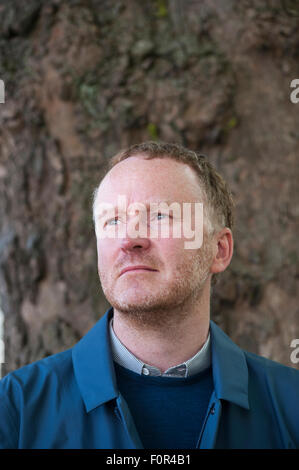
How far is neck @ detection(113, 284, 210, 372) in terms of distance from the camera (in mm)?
1185

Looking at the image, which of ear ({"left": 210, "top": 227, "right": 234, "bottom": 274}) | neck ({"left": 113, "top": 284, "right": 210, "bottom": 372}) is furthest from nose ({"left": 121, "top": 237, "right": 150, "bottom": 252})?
ear ({"left": 210, "top": 227, "right": 234, "bottom": 274})

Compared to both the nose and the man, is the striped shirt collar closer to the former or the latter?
the man

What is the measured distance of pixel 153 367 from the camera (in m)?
1.19

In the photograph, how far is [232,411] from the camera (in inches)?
45.1

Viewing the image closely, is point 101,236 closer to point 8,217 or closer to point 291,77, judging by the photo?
point 8,217

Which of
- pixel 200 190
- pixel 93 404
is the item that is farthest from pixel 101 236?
pixel 93 404

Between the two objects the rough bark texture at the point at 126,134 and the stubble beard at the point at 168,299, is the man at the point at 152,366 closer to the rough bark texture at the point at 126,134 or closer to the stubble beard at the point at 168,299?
the stubble beard at the point at 168,299

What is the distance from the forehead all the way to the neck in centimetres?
24

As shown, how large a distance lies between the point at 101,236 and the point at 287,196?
1.02 m

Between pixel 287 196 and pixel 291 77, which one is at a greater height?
pixel 291 77

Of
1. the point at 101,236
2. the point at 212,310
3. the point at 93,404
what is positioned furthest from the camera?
the point at 212,310

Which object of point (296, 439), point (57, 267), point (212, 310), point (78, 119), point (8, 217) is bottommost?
point (296, 439)

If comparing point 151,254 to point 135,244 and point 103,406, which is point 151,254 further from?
point 103,406

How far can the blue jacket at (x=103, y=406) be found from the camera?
108 cm
